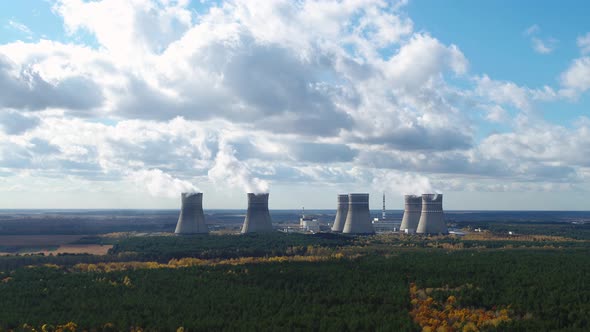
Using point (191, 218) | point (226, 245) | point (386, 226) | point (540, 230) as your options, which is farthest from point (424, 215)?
point (386, 226)

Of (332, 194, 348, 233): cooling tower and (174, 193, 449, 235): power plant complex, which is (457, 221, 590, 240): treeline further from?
(332, 194, 348, 233): cooling tower

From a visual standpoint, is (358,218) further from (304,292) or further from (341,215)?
(304,292)

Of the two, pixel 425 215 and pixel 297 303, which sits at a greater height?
pixel 425 215

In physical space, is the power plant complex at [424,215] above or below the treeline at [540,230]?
above

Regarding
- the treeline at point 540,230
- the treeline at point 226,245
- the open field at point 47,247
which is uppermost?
the treeline at point 540,230

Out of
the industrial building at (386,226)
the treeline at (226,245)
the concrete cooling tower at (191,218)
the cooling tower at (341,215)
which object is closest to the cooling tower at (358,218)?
the treeline at (226,245)

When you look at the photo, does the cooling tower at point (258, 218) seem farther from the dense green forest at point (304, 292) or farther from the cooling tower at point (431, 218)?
the cooling tower at point (431, 218)

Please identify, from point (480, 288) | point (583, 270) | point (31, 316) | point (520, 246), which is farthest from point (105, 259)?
point (520, 246)

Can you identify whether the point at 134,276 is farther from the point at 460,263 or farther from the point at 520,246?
the point at 520,246
